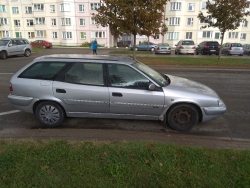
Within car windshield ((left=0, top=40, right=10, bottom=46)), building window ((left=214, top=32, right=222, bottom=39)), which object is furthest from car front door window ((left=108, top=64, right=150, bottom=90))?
building window ((left=214, top=32, right=222, bottom=39))

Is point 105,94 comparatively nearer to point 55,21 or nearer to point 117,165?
point 117,165

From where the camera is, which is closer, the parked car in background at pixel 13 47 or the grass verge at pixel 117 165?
the grass verge at pixel 117 165

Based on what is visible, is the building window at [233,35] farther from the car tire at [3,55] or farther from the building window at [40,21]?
the car tire at [3,55]

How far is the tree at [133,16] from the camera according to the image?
11.8 meters

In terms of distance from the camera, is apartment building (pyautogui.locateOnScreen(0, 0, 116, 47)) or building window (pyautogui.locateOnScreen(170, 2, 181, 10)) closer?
building window (pyautogui.locateOnScreen(170, 2, 181, 10))

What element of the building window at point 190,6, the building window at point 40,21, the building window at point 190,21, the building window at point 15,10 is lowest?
the building window at point 190,21

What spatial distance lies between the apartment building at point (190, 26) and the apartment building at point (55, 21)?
13725 mm

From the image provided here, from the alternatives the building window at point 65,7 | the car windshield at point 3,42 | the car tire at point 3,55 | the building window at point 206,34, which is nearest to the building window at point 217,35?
the building window at point 206,34

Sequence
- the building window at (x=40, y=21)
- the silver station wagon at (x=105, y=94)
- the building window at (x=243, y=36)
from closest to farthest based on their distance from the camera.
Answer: the silver station wagon at (x=105, y=94) → the building window at (x=243, y=36) → the building window at (x=40, y=21)

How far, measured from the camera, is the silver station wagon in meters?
4.01

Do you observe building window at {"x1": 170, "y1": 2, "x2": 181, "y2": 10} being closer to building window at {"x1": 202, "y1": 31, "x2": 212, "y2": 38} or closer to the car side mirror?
building window at {"x1": 202, "y1": 31, "x2": 212, "y2": 38}

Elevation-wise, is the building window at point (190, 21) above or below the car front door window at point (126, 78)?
above

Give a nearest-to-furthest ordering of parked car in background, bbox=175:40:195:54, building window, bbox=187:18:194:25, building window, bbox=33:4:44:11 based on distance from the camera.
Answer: parked car in background, bbox=175:40:195:54 → building window, bbox=187:18:194:25 → building window, bbox=33:4:44:11

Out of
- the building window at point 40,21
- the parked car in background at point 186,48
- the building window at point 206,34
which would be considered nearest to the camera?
the parked car in background at point 186,48
